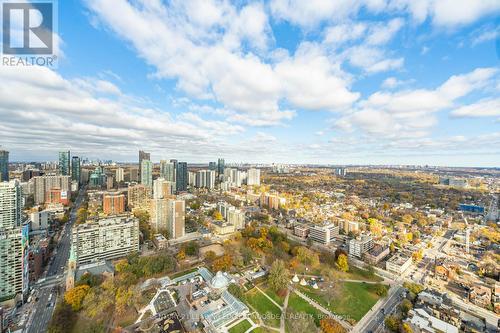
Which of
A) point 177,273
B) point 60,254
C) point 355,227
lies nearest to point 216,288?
point 177,273

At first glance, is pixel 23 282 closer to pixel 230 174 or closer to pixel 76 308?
pixel 76 308

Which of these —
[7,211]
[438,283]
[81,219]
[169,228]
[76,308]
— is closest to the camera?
[76,308]

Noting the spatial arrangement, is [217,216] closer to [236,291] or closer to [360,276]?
[236,291]

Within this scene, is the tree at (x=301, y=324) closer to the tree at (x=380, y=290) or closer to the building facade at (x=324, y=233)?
the tree at (x=380, y=290)

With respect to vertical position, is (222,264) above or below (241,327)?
above

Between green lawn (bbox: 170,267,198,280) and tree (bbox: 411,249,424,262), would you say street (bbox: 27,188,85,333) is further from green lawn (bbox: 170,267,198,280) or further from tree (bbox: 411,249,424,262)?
tree (bbox: 411,249,424,262)

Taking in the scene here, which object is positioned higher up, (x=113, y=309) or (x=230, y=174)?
(x=230, y=174)

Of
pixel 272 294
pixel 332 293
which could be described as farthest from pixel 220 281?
pixel 332 293
